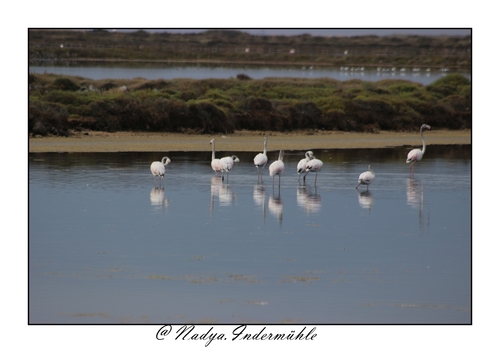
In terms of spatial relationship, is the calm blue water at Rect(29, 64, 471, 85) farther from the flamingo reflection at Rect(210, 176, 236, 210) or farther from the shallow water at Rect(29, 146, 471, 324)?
the shallow water at Rect(29, 146, 471, 324)

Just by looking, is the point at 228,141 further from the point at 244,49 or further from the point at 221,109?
the point at 244,49

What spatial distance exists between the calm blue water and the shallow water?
39645mm

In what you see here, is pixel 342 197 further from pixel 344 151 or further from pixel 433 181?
pixel 344 151

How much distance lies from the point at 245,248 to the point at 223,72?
76.0m

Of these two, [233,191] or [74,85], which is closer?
[233,191]

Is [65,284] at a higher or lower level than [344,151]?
lower

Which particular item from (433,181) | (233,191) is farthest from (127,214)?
(433,181)

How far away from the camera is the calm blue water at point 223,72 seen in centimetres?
6681

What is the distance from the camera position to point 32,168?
22.7 metres

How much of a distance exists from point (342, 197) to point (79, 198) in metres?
5.97

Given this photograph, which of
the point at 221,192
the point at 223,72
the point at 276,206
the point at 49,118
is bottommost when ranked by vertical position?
the point at 276,206

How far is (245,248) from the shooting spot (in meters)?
13.4

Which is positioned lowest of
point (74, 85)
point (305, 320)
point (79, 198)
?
point (305, 320)

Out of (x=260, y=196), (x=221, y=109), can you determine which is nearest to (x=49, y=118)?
(x=221, y=109)
